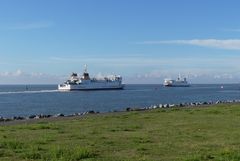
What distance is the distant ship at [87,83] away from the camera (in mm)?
173125

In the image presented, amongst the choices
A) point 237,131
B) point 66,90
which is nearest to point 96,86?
point 66,90

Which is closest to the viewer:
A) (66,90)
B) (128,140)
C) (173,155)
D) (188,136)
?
(173,155)

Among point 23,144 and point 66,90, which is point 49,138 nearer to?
point 23,144

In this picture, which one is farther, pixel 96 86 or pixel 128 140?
pixel 96 86

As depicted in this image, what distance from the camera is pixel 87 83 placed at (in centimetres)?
17475

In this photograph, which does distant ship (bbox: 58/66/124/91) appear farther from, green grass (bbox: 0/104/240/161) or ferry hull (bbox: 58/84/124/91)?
green grass (bbox: 0/104/240/161)

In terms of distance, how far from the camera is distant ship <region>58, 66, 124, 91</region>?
6816 inches

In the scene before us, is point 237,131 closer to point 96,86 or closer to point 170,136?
point 170,136

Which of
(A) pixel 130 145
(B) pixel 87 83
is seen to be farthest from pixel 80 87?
(A) pixel 130 145

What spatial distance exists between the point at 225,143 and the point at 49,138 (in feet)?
23.0

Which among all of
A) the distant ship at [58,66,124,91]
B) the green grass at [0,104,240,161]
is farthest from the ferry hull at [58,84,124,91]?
the green grass at [0,104,240,161]

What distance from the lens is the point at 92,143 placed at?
18.7 m

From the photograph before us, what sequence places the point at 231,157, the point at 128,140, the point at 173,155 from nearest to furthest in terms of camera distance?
the point at 231,157
the point at 173,155
the point at 128,140

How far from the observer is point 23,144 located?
59.5 feet
